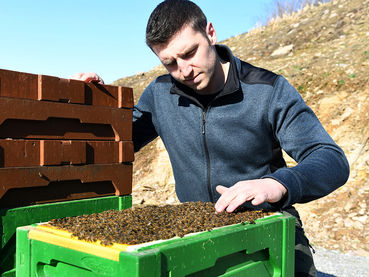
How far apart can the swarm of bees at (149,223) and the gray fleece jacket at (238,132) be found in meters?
0.63

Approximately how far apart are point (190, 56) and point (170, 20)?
0.84 feet

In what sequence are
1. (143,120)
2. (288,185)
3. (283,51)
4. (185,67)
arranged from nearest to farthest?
(288,185) < (185,67) < (143,120) < (283,51)

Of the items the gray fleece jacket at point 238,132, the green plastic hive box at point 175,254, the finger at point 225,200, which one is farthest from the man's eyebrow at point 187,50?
the green plastic hive box at point 175,254

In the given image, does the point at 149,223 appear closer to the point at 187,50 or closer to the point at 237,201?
the point at 237,201

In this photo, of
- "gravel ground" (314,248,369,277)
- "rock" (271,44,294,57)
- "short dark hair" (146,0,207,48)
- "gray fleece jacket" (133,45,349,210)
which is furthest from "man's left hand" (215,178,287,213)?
"rock" (271,44,294,57)

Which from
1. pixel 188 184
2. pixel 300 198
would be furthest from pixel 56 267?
pixel 188 184

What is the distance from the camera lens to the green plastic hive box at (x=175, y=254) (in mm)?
1391

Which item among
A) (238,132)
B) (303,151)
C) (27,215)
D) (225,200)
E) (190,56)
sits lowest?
(27,215)

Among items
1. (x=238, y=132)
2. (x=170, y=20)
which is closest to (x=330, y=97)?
(x=238, y=132)

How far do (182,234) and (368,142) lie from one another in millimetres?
6399

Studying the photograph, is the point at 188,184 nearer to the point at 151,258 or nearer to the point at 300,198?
the point at 300,198

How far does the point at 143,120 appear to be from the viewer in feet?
11.1

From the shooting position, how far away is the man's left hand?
1.93m

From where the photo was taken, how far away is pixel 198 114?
Answer: 2.92 meters
